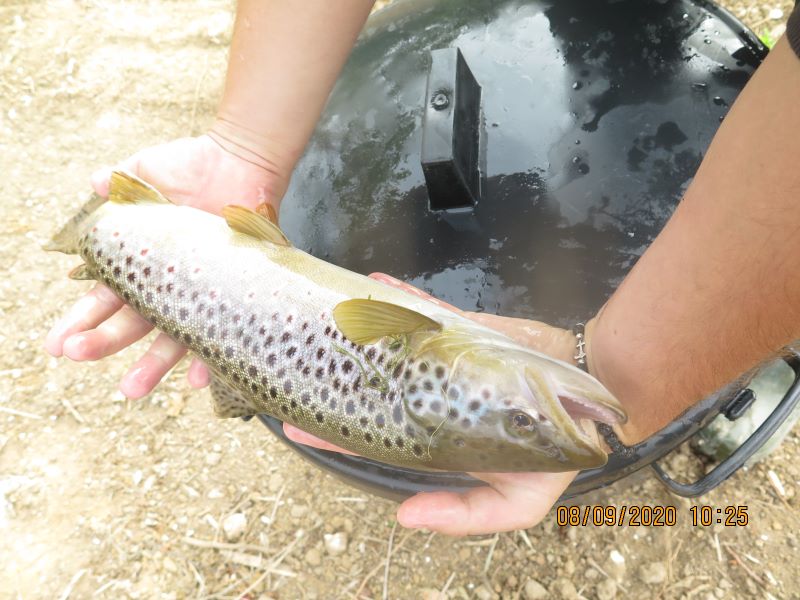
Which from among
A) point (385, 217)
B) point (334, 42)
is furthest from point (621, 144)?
point (334, 42)

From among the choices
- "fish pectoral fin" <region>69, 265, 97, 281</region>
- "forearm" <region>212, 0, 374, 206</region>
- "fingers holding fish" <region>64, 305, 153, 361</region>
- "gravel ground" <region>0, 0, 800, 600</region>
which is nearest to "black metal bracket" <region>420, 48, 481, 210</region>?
"forearm" <region>212, 0, 374, 206</region>

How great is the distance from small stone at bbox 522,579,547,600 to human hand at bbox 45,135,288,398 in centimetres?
200

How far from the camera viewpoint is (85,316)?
2.72 metres

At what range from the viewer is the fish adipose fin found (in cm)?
237

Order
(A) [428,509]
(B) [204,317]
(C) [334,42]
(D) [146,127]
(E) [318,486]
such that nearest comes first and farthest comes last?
1. (A) [428,509]
2. (B) [204,317]
3. (C) [334,42]
4. (E) [318,486]
5. (D) [146,127]

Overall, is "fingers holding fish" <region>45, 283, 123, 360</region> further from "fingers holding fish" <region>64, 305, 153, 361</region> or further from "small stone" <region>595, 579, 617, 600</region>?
"small stone" <region>595, 579, 617, 600</region>

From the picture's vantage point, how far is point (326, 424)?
2.12 meters

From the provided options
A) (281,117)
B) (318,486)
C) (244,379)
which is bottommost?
(318,486)

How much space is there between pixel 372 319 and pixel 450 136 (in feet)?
2.91

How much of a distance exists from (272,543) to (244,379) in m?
A: 1.62

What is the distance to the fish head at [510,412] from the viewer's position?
73.5 inches

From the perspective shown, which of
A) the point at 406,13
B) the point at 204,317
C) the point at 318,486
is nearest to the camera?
the point at 204,317

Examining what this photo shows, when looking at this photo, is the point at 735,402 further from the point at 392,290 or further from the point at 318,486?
the point at 318,486

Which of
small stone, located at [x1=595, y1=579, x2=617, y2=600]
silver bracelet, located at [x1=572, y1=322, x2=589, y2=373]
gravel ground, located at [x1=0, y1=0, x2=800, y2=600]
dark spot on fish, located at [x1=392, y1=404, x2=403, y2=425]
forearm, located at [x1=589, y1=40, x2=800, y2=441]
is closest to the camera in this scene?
forearm, located at [x1=589, y1=40, x2=800, y2=441]
